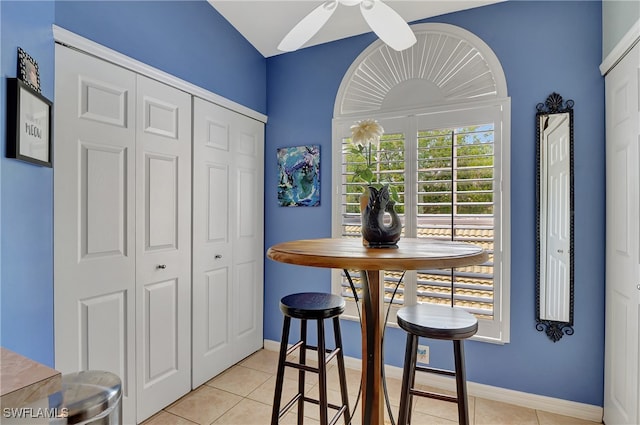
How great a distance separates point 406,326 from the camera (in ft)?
5.13

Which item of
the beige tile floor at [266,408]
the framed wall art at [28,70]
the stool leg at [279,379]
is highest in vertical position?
the framed wall art at [28,70]

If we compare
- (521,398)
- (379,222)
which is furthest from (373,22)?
(521,398)

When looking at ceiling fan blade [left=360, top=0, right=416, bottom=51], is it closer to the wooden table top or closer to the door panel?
the wooden table top

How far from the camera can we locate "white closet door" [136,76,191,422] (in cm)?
203

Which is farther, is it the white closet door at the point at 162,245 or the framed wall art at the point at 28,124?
the white closet door at the point at 162,245

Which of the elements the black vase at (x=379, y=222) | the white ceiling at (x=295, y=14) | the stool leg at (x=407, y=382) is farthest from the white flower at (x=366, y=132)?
the white ceiling at (x=295, y=14)

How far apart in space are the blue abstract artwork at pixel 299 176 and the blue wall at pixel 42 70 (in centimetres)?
96

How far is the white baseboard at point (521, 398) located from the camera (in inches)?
83.8

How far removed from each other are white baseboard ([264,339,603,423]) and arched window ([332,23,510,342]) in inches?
14.8

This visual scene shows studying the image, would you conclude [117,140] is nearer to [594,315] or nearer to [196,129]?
[196,129]

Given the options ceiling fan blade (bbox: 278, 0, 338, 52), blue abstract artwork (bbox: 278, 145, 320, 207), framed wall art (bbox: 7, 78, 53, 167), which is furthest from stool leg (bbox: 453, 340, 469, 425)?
framed wall art (bbox: 7, 78, 53, 167)

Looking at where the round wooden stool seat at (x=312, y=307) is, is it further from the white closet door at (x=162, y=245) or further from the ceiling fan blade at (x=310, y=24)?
the ceiling fan blade at (x=310, y=24)

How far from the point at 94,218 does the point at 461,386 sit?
1974 millimetres

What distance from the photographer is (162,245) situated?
2.17 meters
